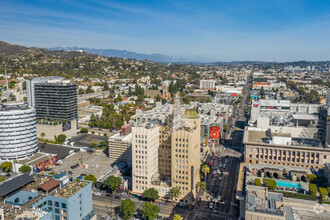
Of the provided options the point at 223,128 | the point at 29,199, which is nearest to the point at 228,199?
the point at 29,199

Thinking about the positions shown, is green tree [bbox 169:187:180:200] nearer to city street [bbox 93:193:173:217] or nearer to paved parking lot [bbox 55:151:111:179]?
city street [bbox 93:193:173:217]

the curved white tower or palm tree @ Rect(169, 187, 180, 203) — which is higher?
the curved white tower

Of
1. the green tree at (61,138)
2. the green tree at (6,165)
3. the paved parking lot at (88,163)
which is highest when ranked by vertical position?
the green tree at (61,138)

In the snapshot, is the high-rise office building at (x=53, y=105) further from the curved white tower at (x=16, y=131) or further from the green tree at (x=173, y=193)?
the green tree at (x=173, y=193)

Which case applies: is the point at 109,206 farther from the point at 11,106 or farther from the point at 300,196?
the point at 11,106

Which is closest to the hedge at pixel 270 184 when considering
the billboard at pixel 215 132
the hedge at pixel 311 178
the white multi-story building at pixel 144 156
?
the hedge at pixel 311 178

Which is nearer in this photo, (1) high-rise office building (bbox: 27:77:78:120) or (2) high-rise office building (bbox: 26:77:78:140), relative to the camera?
(2) high-rise office building (bbox: 26:77:78:140)

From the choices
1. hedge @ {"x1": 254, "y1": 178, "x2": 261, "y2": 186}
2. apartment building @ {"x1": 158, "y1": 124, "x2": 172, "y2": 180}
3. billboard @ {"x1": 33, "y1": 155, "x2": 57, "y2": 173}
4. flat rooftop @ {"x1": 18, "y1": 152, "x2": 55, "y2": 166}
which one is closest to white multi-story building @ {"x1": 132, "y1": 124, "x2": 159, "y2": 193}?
apartment building @ {"x1": 158, "y1": 124, "x2": 172, "y2": 180}
